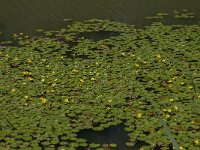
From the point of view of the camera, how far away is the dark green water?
13.2m

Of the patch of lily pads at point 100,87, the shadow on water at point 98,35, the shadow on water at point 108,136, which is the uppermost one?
the shadow on water at point 98,35

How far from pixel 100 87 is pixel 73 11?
7277mm

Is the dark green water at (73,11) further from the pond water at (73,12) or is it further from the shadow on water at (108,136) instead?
the shadow on water at (108,136)

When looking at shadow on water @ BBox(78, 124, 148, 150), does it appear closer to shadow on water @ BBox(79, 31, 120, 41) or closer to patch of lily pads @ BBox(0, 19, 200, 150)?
patch of lily pads @ BBox(0, 19, 200, 150)

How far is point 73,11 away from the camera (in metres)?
15.0

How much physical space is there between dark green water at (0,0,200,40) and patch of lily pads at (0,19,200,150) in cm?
103

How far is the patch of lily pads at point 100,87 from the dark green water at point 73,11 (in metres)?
1.03

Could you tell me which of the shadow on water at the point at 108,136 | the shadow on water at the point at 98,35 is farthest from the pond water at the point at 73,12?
the shadow on water at the point at 108,136

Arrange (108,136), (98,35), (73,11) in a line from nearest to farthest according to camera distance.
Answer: (108,136), (98,35), (73,11)

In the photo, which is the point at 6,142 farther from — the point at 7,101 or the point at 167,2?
the point at 167,2

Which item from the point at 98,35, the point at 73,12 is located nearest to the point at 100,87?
the point at 98,35

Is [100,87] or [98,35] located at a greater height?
[98,35]

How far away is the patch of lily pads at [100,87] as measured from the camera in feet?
22.0

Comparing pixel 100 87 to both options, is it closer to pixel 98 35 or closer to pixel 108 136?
pixel 108 136
